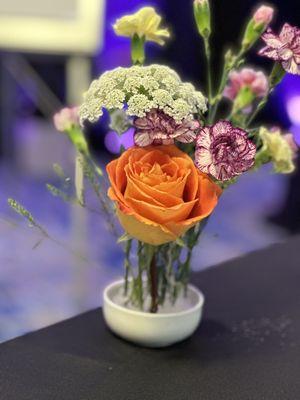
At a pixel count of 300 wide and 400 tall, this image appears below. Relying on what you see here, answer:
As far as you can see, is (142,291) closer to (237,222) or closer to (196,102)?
(196,102)

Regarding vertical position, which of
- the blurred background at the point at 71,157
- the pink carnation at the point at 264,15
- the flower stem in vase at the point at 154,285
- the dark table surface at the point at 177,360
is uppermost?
the pink carnation at the point at 264,15

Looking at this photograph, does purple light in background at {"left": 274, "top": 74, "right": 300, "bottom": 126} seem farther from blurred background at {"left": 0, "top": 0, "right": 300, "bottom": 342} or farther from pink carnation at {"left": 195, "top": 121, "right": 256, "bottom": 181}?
pink carnation at {"left": 195, "top": 121, "right": 256, "bottom": 181}

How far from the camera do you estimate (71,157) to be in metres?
2.72

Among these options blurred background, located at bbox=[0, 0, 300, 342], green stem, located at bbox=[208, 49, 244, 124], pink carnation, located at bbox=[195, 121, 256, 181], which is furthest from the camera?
blurred background, located at bbox=[0, 0, 300, 342]

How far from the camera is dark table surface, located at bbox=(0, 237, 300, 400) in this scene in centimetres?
65

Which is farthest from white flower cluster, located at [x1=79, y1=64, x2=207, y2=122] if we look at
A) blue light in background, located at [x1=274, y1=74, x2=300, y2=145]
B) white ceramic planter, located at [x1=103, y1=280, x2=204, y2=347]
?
blue light in background, located at [x1=274, y1=74, x2=300, y2=145]

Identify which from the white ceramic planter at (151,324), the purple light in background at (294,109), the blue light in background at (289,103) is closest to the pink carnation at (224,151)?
the white ceramic planter at (151,324)

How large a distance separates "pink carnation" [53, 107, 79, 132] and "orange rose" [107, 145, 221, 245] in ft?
0.43

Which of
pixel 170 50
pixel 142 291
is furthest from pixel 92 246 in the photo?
pixel 142 291

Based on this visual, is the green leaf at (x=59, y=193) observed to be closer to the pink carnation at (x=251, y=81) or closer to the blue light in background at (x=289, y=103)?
the pink carnation at (x=251, y=81)

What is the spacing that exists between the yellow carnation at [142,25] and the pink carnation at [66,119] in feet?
0.40

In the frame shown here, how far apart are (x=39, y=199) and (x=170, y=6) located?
1.47 meters

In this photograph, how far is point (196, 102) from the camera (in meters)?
0.66

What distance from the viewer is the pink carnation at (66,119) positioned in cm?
77
